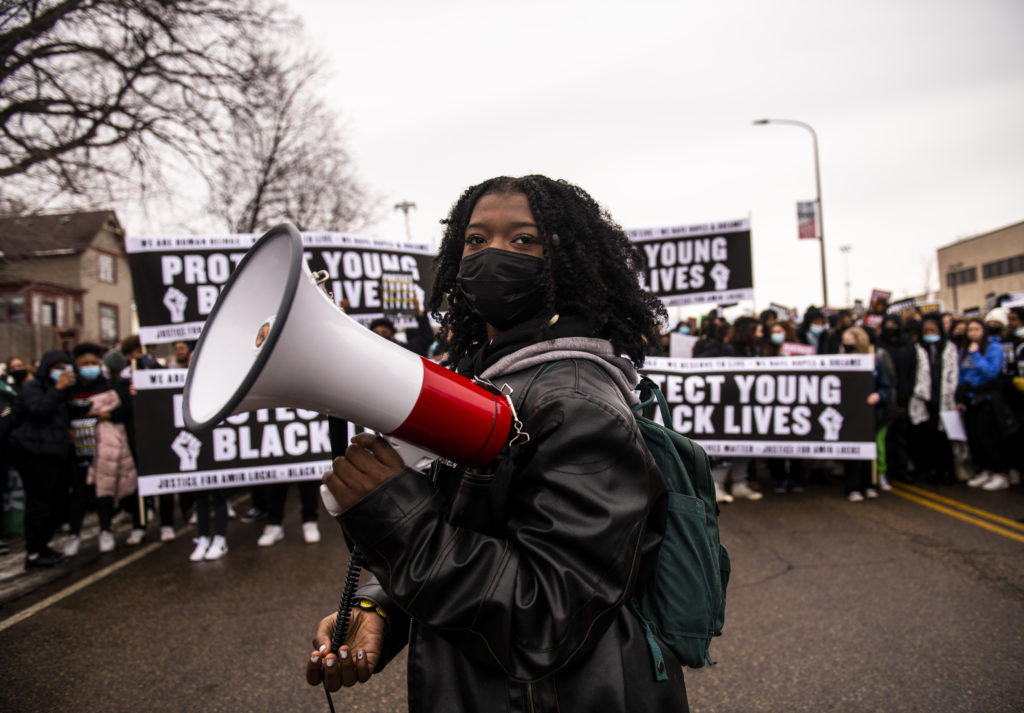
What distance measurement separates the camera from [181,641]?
12.7ft

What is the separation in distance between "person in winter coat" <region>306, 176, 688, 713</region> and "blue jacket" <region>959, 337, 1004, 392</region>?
7498 mm

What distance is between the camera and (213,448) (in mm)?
5723

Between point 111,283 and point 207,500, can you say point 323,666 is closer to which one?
point 207,500

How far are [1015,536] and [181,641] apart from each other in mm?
6203

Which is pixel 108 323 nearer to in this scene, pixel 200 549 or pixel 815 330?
pixel 200 549

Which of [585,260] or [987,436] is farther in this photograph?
[987,436]

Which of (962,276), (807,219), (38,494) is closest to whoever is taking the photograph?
(38,494)

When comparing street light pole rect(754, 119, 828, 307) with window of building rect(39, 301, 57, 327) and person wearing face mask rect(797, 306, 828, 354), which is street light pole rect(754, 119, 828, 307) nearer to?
person wearing face mask rect(797, 306, 828, 354)

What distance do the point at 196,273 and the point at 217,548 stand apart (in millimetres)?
2398

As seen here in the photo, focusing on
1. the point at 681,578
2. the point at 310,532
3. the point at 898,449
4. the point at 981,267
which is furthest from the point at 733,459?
the point at 981,267

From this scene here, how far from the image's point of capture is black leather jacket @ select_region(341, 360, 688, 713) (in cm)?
104

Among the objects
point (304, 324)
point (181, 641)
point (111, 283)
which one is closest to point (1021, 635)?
point (304, 324)

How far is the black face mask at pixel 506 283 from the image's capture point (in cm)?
145

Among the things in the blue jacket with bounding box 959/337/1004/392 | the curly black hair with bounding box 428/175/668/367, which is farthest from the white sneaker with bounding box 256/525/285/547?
the blue jacket with bounding box 959/337/1004/392
